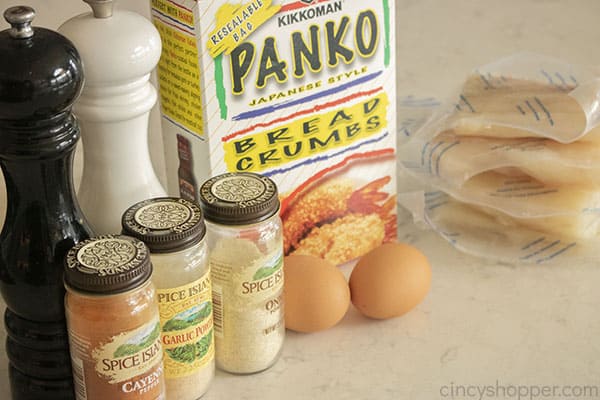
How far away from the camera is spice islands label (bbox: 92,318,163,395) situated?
93 cm

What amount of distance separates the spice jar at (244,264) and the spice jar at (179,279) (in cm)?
3

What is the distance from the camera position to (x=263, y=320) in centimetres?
107

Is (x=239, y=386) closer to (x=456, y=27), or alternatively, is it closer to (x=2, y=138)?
(x=2, y=138)

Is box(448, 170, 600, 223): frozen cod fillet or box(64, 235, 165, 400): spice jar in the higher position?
box(64, 235, 165, 400): spice jar

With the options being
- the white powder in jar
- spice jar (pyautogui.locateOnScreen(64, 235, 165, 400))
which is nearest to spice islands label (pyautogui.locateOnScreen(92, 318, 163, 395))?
spice jar (pyautogui.locateOnScreen(64, 235, 165, 400))

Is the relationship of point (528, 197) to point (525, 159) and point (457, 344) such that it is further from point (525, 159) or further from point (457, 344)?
point (457, 344)

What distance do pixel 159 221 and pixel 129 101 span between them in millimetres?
120

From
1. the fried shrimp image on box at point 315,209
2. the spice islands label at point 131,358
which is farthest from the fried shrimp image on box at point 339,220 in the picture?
the spice islands label at point 131,358

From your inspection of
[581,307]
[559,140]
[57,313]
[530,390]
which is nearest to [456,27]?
[559,140]

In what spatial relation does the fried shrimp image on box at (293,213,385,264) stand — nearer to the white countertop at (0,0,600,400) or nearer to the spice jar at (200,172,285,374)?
the white countertop at (0,0,600,400)

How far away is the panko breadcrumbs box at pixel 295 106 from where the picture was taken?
1104 millimetres

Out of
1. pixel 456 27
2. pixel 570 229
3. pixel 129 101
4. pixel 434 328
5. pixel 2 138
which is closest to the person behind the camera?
pixel 2 138

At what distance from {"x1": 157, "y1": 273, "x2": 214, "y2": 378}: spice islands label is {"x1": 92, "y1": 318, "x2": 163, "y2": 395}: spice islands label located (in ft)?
0.13

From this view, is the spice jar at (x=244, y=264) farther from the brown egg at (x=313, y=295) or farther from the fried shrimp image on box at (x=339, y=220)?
the fried shrimp image on box at (x=339, y=220)
